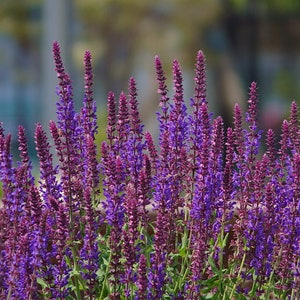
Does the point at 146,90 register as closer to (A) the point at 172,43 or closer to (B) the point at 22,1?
(A) the point at 172,43

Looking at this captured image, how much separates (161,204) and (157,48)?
1818cm

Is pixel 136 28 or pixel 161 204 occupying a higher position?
pixel 136 28

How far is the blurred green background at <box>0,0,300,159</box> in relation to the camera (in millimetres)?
20188

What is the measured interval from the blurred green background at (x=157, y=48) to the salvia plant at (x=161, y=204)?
15.1m

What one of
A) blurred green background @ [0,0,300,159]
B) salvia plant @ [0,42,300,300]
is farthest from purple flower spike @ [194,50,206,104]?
blurred green background @ [0,0,300,159]

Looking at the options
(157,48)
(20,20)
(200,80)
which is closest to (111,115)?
(200,80)

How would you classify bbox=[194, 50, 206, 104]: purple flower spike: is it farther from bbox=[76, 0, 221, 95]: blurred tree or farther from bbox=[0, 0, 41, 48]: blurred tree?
bbox=[0, 0, 41, 48]: blurred tree

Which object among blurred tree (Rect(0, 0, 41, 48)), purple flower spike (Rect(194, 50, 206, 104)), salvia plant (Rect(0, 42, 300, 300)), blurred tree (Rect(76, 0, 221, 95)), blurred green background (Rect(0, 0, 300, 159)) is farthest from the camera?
blurred tree (Rect(0, 0, 41, 48))

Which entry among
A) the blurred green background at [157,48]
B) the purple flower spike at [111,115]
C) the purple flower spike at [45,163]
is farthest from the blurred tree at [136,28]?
the purple flower spike at [45,163]

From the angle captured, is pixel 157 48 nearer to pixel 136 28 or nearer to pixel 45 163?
pixel 136 28

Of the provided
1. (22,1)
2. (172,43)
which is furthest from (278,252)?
(22,1)

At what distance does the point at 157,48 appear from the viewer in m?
21.5

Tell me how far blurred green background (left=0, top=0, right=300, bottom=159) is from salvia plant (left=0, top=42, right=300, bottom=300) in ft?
49.7

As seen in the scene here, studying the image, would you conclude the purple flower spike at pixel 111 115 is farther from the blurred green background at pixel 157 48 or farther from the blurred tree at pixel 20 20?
the blurred tree at pixel 20 20
